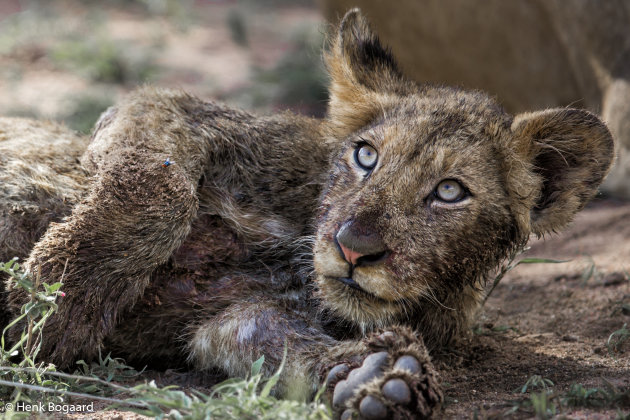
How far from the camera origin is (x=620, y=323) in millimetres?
4391

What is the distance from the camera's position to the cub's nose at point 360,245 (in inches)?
128

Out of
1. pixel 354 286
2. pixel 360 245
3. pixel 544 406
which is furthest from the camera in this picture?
pixel 354 286

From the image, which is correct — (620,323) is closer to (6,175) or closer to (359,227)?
(359,227)

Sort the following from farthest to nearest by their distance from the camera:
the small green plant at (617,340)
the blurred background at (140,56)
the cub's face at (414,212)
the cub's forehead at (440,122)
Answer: the blurred background at (140,56)
the small green plant at (617,340)
the cub's forehead at (440,122)
the cub's face at (414,212)

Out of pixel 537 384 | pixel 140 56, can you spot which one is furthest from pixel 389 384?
pixel 140 56

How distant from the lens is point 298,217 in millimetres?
4184

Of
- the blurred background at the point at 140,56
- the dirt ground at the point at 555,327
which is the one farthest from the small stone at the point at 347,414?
the blurred background at the point at 140,56

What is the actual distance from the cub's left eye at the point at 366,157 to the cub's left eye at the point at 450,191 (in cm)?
41

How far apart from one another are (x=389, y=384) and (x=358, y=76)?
2128 millimetres

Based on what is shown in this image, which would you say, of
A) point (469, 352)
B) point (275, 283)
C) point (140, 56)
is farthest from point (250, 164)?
point (140, 56)

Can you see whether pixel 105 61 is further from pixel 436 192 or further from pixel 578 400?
pixel 578 400

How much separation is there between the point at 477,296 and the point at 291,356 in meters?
1.23

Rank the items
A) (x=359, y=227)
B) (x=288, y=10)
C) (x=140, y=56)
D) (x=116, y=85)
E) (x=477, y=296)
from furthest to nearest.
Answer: (x=288, y=10), (x=140, y=56), (x=116, y=85), (x=477, y=296), (x=359, y=227)

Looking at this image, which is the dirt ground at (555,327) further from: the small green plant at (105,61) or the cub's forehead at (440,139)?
the small green plant at (105,61)
